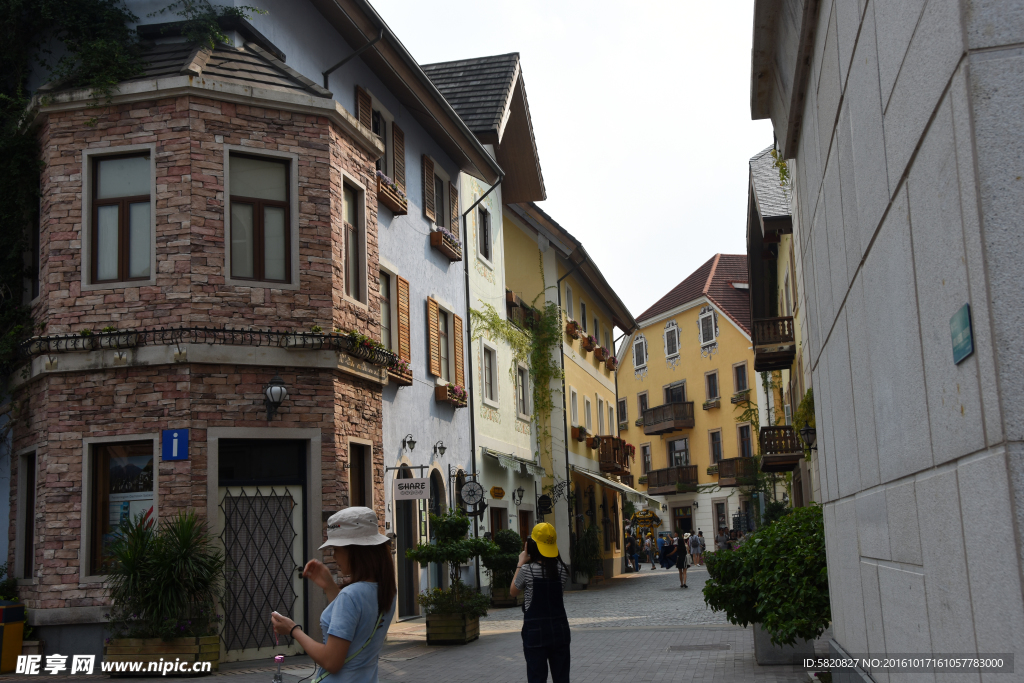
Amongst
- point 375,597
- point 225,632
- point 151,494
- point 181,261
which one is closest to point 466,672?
point 225,632

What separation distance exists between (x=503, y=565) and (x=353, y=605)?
61.3 feet

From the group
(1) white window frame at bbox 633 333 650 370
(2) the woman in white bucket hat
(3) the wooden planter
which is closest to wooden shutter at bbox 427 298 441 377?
(3) the wooden planter

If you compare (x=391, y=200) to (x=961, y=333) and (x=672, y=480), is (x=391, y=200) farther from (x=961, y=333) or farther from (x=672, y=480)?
(x=672, y=480)

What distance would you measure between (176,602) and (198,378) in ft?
9.88

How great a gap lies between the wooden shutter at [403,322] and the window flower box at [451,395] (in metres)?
1.72

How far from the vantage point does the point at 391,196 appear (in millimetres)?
18703

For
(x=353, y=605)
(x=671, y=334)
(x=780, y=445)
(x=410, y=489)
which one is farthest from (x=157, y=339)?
(x=671, y=334)

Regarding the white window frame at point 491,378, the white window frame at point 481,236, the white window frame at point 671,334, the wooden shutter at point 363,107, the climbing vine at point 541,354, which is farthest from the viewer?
the white window frame at point 671,334

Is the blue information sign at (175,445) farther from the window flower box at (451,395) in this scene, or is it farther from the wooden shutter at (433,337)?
the window flower box at (451,395)

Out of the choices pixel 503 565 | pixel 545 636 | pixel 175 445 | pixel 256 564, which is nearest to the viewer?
pixel 545 636

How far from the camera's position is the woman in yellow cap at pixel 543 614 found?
7824 millimetres

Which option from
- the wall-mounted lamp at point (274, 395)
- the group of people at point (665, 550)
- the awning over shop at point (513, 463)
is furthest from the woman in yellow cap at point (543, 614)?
the group of people at point (665, 550)

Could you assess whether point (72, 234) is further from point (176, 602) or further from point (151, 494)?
point (176, 602)

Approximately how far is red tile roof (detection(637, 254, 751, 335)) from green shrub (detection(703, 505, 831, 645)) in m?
43.2
